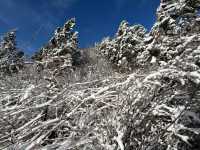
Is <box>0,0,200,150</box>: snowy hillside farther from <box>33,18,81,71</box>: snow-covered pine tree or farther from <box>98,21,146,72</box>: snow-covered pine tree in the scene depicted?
<box>33,18,81,71</box>: snow-covered pine tree

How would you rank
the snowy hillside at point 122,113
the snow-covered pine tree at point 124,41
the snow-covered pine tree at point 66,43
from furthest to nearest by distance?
1. the snow-covered pine tree at point 66,43
2. the snow-covered pine tree at point 124,41
3. the snowy hillside at point 122,113

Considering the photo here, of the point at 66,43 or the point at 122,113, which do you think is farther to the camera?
the point at 66,43

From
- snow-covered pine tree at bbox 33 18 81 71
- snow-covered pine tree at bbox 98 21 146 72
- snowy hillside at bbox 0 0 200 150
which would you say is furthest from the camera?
snow-covered pine tree at bbox 33 18 81 71

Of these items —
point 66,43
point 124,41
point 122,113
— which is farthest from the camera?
point 66,43

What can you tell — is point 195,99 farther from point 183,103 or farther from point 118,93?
point 118,93

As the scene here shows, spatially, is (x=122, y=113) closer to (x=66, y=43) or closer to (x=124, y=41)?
(x=124, y=41)

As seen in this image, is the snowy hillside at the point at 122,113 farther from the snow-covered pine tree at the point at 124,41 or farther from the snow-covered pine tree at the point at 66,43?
the snow-covered pine tree at the point at 66,43

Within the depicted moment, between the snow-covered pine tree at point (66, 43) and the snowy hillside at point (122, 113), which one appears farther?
the snow-covered pine tree at point (66, 43)

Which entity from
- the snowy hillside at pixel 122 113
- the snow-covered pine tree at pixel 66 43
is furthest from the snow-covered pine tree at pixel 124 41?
the snowy hillside at pixel 122 113

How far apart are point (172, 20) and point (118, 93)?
10067 millimetres

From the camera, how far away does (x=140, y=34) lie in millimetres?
47406

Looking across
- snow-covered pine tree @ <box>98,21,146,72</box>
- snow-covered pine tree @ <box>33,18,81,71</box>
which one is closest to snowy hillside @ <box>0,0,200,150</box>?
snow-covered pine tree @ <box>98,21,146,72</box>

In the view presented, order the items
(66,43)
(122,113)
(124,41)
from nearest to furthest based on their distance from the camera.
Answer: (122,113) → (124,41) → (66,43)

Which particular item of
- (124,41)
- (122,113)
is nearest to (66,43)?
(124,41)
